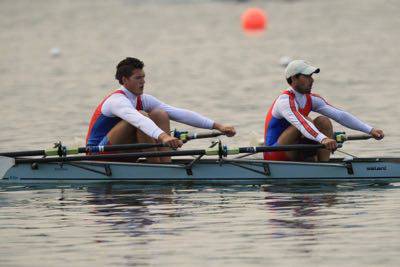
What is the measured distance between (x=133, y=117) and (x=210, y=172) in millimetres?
1366

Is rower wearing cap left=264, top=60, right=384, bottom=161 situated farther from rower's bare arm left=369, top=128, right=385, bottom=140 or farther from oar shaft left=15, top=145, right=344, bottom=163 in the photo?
oar shaft left=15, top=145, right=344, bottom=163

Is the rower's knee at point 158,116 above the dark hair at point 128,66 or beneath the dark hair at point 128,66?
beneath

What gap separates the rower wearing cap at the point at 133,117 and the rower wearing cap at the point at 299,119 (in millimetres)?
664

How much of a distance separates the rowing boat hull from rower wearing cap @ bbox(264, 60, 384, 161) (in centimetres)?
30

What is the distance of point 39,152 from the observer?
741 inches

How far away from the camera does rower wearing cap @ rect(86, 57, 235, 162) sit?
1783cm

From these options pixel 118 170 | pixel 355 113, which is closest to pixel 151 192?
pixel 118 170

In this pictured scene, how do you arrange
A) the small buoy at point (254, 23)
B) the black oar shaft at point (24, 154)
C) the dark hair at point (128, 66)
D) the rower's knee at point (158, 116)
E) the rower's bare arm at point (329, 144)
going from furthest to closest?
the small buoy at point (254, 23)
the black oar shaft at point (24, 154)
the rower's knee at point (158, 116)
the dark hair at point (128, 66)
the rower's bare arm at point (329, 144)

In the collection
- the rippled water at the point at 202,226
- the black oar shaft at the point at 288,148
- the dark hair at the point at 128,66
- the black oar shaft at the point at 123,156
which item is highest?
the dark hair at the point at 128,66

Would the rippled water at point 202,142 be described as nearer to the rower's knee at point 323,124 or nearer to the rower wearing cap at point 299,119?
the rower wearing cap at point 299,119

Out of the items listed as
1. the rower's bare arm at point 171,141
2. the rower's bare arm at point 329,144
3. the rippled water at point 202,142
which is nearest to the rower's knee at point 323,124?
the rower's bare arm at point 329,144

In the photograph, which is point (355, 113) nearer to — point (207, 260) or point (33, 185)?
point (33, 185)

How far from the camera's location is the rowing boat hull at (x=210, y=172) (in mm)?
18094

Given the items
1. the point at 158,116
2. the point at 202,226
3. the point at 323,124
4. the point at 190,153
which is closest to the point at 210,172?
the point at 190,153
